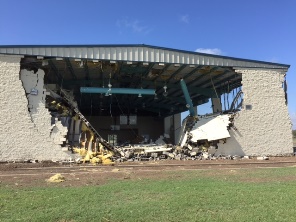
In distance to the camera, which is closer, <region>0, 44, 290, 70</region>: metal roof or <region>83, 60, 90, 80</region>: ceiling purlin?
<region>0, 44, 290, 70</region>: metal roof

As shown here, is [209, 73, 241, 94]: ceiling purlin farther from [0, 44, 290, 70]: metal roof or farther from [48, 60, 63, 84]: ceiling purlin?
[48, 60, 63, 84]: ceiling purlin

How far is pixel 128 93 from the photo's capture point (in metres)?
24.4

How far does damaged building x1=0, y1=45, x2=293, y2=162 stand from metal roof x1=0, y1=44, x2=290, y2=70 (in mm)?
62

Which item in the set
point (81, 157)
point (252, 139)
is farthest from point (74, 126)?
point (252, 139)

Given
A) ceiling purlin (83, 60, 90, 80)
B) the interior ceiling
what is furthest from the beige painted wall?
ceiling purlin (83, 60, 90, 80)

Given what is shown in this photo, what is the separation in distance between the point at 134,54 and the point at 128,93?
379 centimetres

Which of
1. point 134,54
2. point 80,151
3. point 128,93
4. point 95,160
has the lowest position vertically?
point 95,160

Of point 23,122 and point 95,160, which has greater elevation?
point 23,122

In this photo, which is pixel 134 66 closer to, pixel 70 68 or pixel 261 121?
pixel 70 68

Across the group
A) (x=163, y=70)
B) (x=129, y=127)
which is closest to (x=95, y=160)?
(x=163, y=70)

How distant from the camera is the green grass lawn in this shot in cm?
611

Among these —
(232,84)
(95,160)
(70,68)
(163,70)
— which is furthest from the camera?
(232,84)

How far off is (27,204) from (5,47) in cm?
1471

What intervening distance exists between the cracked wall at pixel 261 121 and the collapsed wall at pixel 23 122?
11973 millimetres
